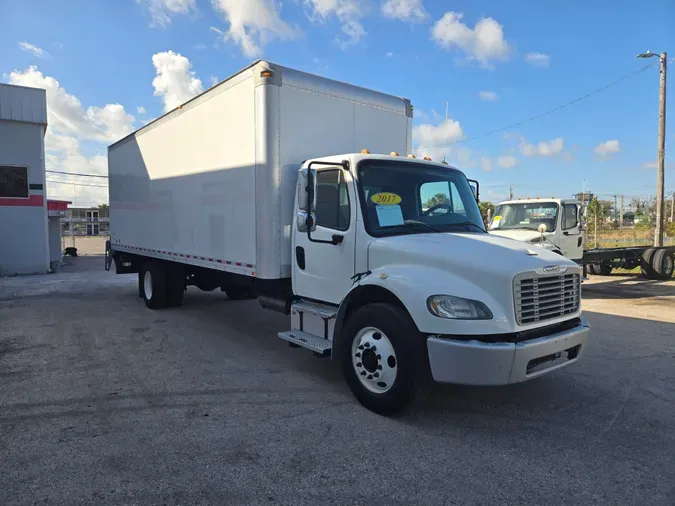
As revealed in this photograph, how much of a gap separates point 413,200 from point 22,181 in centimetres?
1843

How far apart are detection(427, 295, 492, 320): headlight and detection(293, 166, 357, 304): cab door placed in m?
1.21

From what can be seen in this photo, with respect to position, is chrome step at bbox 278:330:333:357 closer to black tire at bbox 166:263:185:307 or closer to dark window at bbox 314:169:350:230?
dark window at bbox 314:169:350:230

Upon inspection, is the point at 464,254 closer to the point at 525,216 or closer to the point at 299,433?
the point at 299,433

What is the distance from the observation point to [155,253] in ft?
30.0

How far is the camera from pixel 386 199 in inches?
189

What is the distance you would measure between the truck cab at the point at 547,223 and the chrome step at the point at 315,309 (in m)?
7.18

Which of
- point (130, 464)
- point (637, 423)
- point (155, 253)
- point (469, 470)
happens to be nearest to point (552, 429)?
point (637, 423)

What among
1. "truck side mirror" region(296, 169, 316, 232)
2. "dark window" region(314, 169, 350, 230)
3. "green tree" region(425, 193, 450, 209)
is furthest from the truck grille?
"truck side mirror" region(296, 169, 316, 232)

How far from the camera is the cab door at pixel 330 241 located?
188 inches

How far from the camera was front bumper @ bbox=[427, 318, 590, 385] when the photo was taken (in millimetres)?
3577

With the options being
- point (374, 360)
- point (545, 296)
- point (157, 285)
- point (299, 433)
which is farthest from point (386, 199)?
point (157, 285)

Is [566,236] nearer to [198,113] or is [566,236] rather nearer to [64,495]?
[198,113]

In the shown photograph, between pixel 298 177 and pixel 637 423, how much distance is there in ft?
13.4

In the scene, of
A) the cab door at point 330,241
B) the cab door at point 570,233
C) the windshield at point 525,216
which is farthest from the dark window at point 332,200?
the cab door at point 570,233
